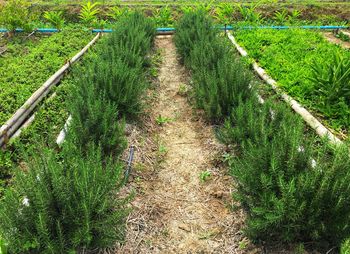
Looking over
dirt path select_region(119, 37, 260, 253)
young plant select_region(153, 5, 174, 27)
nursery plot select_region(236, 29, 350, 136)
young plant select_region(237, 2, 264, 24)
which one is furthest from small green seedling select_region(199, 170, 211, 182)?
young plant select_region(237, 2, 264, 24)

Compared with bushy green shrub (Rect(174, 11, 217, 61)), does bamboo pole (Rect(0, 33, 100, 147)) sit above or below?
below

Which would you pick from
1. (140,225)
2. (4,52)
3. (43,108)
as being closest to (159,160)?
(140,225)

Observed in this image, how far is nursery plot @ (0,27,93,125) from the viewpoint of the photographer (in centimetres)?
485

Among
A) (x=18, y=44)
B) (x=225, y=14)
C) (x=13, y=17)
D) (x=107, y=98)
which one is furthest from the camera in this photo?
(x=225, y=14)

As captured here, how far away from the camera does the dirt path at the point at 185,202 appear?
9.72 feet

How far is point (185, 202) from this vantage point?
351 centimetres

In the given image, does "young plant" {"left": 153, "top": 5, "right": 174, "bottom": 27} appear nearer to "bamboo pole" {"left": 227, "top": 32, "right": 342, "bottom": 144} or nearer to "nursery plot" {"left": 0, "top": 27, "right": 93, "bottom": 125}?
"nursery plot" {"left": 0, "top": 27, "right": 93, "bottom": 125}

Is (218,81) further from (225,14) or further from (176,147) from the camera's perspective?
(225,14)

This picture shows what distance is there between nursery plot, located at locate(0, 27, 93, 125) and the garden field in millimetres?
32

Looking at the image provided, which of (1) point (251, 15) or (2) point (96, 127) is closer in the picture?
(2) point (96, 127)

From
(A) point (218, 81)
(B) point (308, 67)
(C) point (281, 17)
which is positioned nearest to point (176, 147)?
(A) point (218, 81)

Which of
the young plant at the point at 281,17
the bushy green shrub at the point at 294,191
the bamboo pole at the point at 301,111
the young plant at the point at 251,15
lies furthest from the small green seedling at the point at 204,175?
the young plant at the point at 281,17

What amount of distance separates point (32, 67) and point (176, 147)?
3397 millimetres

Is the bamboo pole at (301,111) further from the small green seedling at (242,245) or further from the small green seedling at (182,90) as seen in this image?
the small green seedling at (182,90)
